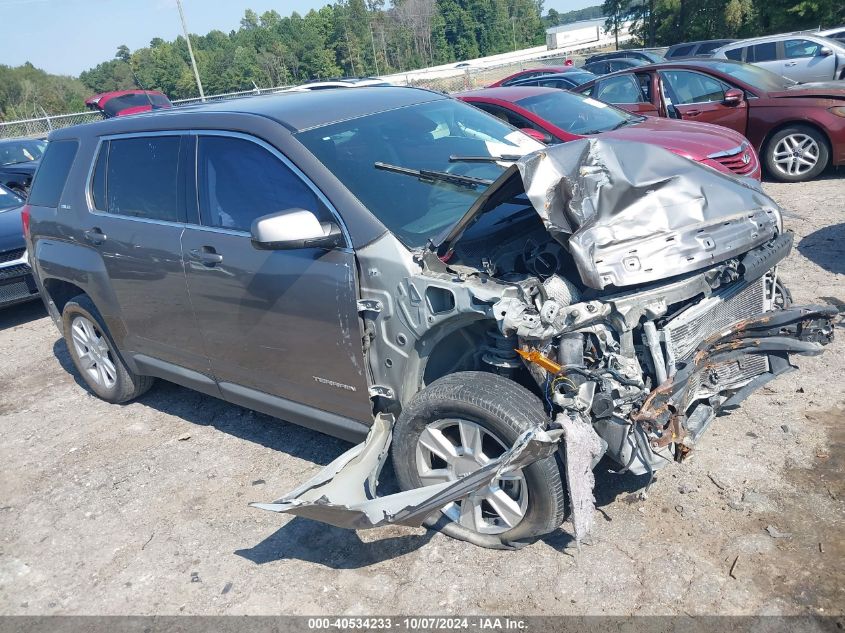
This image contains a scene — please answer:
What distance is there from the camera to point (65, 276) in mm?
4934

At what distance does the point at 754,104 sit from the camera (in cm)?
890

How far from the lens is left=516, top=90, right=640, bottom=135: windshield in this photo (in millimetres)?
7871

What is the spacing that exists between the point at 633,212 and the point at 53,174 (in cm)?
415

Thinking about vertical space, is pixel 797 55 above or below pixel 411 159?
below

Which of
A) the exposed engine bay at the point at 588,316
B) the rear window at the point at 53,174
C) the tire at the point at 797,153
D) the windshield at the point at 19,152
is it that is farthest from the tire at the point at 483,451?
the windshield at the point at 19,152

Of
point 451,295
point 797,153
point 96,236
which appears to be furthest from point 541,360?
point 797,153

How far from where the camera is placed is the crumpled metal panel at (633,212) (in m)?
2.86

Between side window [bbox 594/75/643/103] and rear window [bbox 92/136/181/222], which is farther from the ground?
rear window [bbox 92/136/181/222]

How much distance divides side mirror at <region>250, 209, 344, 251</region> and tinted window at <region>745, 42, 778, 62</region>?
554 inches

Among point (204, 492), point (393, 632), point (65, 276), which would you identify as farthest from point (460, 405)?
point (65, 276)

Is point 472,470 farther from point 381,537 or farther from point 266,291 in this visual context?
point 266,291

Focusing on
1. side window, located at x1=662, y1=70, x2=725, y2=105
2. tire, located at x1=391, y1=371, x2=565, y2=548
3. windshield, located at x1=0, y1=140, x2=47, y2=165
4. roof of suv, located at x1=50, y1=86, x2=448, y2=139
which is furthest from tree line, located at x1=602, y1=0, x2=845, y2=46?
tire, located at x1=391, y1=371, x2=565, y2=548

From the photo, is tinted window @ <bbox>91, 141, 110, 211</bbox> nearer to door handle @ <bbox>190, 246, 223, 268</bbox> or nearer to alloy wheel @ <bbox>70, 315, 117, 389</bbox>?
alloy wheel @ <bbox>70, 315, 117, 389</bbox>

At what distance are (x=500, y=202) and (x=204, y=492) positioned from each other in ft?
7.84
